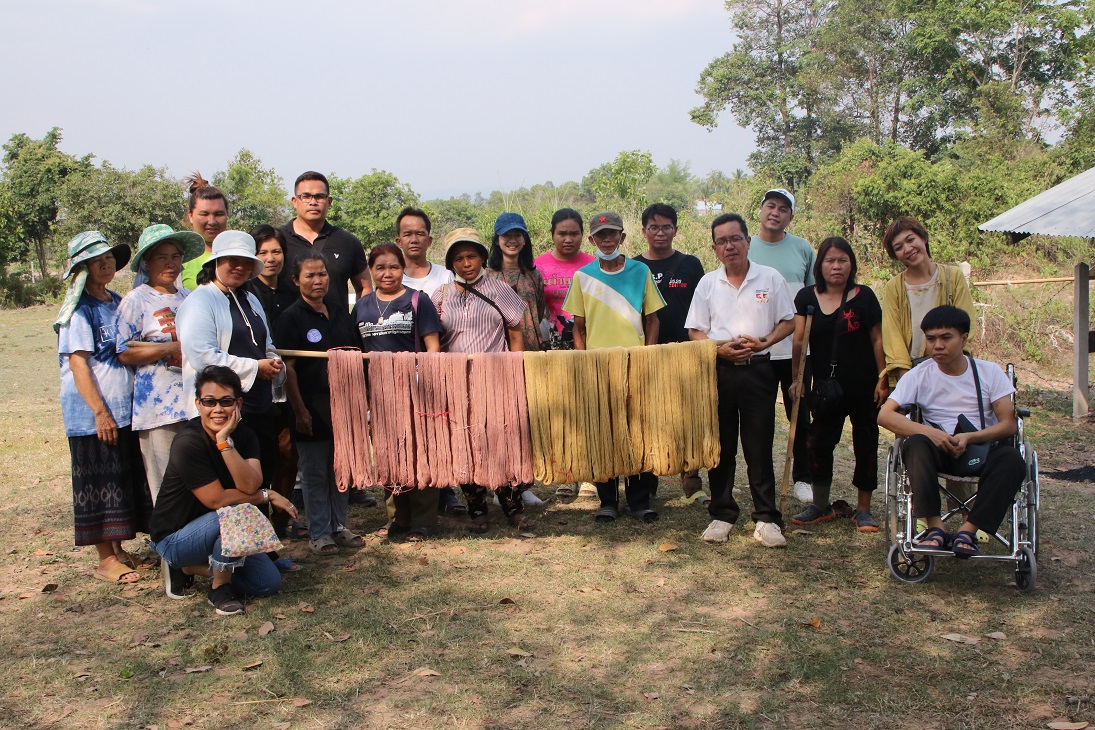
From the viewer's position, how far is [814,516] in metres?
5.78

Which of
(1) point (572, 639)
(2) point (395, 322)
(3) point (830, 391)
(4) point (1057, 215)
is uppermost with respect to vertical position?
(4) point (1057, 215)

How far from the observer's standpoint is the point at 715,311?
541 centimetres

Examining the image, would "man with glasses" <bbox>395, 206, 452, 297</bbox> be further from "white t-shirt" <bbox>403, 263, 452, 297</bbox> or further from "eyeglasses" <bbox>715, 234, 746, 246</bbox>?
"eyeglasses" <bbox>715, 234, 746, 246</bbox>

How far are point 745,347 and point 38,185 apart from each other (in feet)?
120

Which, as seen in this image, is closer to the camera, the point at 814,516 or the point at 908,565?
the point at 908,565

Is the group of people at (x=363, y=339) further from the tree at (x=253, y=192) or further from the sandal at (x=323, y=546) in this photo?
the tree at (x=253, y=192)

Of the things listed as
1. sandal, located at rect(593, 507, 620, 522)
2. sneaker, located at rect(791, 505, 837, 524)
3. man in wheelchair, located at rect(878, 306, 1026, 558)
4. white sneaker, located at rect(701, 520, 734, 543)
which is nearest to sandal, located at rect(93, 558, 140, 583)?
sandal, located at rect(593, 507, 620, 522)

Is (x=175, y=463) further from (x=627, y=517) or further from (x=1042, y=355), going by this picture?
(x=1042, y=355)

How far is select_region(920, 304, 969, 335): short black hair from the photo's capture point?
475cm

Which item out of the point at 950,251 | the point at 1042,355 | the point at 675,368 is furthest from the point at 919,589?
the point at 950,251

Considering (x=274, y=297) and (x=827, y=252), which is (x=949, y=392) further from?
(x=274, y=297)

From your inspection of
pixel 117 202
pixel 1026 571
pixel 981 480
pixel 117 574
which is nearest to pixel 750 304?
pixel 981 480

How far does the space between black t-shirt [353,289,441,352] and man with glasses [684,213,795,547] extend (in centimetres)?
155

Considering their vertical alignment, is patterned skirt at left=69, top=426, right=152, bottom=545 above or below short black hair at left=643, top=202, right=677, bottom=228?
below
